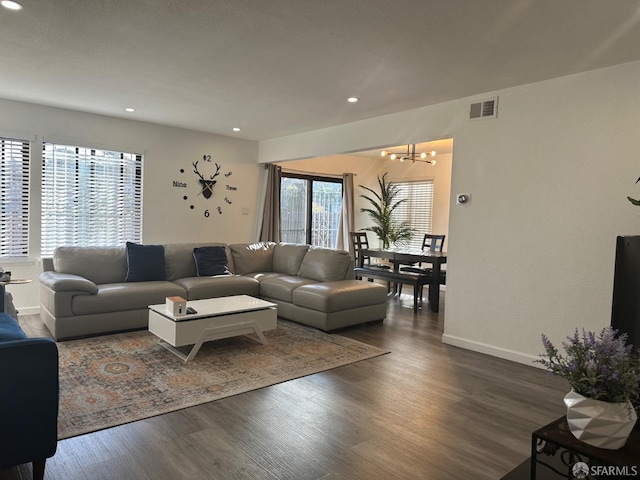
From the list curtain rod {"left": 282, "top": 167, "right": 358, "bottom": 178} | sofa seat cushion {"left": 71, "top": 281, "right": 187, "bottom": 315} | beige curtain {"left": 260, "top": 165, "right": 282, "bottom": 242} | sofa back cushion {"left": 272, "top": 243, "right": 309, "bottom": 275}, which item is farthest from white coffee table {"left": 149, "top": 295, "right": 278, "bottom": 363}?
curtain rod {"left": 282, "top": 167, "right": 358, "bottom": 178}

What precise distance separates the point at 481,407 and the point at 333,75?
2926 mm

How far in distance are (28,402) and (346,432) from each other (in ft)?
5.52

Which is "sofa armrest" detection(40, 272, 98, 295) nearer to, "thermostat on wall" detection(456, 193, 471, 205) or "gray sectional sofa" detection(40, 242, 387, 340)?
"gray sectional sofa" detection(40, 242, 387, 340)

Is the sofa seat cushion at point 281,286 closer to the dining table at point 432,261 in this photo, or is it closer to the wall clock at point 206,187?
the dining table at point 432,261

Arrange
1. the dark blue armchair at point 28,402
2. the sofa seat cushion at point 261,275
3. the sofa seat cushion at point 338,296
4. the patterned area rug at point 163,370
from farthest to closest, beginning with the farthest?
1. the sofa seat cushion at point 261,275
2. the sofa seat cushion at point 338,296
3. the patterned area rug at point 163,370
4. the dark blue armchair at point 28,402

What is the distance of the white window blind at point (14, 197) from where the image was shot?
5.16m

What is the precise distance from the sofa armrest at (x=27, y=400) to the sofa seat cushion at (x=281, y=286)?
11.1 ft

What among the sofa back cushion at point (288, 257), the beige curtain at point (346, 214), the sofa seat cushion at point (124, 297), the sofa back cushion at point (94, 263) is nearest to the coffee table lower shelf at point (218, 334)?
the sofa seat cushion at point (124, 297)

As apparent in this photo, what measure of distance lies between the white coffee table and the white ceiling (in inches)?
85.8

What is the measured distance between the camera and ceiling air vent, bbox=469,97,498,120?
4141 millimetres

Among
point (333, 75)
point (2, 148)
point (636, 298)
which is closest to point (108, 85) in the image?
point (2, 148)

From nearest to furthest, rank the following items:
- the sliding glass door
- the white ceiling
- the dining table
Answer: the white ceiling, the dining table, the sliding glass door

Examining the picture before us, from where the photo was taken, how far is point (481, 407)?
3.02 metres

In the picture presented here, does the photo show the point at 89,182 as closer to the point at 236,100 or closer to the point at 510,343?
the point at 236,100
